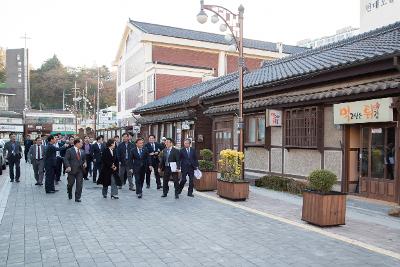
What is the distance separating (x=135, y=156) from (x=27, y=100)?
69239mm

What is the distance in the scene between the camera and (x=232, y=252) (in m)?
6.03

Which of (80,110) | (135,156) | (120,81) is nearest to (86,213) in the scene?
(135,156)

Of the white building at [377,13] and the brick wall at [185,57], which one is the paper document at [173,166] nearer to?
the white building at [377,13]

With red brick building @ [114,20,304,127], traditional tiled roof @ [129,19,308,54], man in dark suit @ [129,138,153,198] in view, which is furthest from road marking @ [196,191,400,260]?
traditional tiled roof @ [129,19,308,54]

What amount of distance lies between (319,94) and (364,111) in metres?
1.73

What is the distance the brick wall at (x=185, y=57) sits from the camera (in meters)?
32.8

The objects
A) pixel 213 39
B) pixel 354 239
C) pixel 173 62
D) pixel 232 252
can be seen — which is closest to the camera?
pixel 232 252

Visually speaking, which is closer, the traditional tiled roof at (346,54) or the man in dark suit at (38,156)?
the traditional tiled roof at (346,54)

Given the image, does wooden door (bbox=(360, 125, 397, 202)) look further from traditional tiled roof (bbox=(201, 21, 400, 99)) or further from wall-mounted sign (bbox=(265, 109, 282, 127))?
wall-mounted sign (bbox=(265, 109, 282, 127))

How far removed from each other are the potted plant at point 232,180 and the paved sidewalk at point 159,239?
1.02 metres

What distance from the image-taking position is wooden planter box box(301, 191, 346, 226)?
7.75m

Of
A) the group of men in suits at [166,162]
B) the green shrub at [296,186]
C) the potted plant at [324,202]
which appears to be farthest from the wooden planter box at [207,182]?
the potted plant at [324,202]

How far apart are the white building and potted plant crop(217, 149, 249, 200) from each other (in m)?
13.6

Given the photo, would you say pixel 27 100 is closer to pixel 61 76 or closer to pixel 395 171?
pixel 61 76
